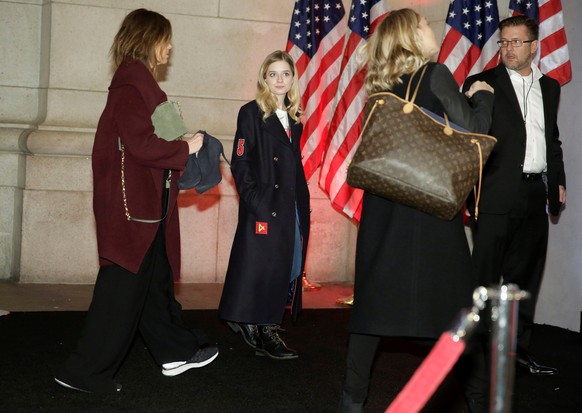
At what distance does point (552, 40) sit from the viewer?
737 centimetres

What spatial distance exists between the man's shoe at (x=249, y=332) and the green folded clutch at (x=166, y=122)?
1.69 m

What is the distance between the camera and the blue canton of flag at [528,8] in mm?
7473

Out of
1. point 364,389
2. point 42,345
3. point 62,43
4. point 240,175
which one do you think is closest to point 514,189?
point 240,175

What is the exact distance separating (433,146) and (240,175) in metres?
2.13

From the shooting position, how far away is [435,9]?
8.73m

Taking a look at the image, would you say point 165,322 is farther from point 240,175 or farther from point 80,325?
point 80,325

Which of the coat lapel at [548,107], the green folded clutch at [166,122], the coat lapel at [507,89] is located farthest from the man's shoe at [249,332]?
the coat lapel at [548,107]

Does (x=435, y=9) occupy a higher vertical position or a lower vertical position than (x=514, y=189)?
higher

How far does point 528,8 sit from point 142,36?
399 cm

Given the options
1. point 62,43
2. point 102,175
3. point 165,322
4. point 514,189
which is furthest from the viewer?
point 62,43

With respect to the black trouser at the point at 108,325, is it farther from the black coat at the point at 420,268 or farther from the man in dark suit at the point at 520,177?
the man in dark suit at the point at 520,177

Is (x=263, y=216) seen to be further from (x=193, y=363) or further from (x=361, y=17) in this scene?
(x=361, y=17)

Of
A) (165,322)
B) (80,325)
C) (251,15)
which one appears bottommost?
(80,325)

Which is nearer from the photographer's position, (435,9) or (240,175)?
(240,175)
